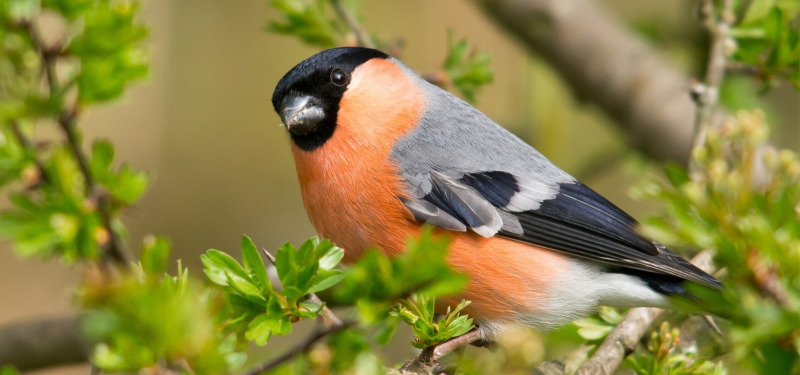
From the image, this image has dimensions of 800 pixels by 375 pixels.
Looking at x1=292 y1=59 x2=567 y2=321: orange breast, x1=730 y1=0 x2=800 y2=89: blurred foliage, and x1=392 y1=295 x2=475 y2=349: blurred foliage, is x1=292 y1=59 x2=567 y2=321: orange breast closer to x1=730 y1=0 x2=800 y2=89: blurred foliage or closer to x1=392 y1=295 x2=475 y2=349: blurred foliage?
x1=392 y1=295 x2=475 y2=349: blurred foliage

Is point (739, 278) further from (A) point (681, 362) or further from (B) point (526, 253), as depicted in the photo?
(B) point (526, 253)

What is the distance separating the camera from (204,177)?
678cm

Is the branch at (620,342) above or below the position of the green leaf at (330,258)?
below

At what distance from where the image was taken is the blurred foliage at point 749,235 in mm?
1515

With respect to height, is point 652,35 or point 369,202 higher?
point 652,35

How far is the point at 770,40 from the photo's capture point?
326cm

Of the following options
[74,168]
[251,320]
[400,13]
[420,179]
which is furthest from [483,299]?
[400,13]

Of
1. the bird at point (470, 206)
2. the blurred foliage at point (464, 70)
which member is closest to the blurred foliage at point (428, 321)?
the bird at point (470, 206)

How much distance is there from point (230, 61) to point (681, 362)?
5464mm

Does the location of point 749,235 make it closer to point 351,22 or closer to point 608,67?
point 351,22

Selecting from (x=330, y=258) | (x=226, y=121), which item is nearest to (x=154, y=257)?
(x=330, y=258)

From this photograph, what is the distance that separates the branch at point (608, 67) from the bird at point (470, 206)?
1.45 meters

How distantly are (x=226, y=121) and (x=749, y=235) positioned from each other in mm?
5828

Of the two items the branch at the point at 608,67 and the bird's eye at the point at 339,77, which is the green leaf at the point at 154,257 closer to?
the bird's eye at the point at 339,77
